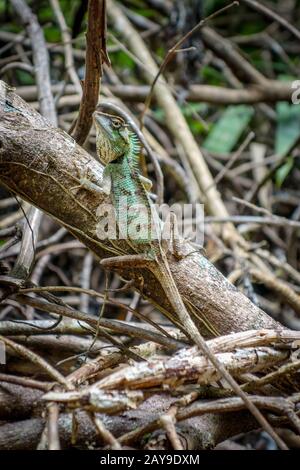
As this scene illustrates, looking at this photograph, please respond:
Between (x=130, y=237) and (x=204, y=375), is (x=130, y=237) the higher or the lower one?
the higher one

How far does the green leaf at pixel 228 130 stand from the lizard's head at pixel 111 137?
306 centimetres

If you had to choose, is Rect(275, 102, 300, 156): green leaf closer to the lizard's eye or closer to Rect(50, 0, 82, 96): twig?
Rect(50, 0, 82, 96): twig

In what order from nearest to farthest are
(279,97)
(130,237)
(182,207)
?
(130,237), (182,207), (279,97)

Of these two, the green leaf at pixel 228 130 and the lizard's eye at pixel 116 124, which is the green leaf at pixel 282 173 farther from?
the lizard's eye at pixel 116 124

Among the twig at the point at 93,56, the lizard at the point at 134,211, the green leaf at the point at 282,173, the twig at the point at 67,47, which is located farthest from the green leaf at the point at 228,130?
the twig at the point at 93,56

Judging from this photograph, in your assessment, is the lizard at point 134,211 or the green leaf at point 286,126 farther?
the green leaf at point 286,126

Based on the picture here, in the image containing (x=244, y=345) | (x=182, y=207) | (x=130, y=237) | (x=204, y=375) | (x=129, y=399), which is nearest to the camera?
(x=129, y=399)

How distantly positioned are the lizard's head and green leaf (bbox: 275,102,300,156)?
10.5 ft

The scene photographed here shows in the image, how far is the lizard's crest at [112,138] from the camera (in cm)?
269

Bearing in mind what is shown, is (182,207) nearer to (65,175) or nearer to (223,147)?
(223,147)
